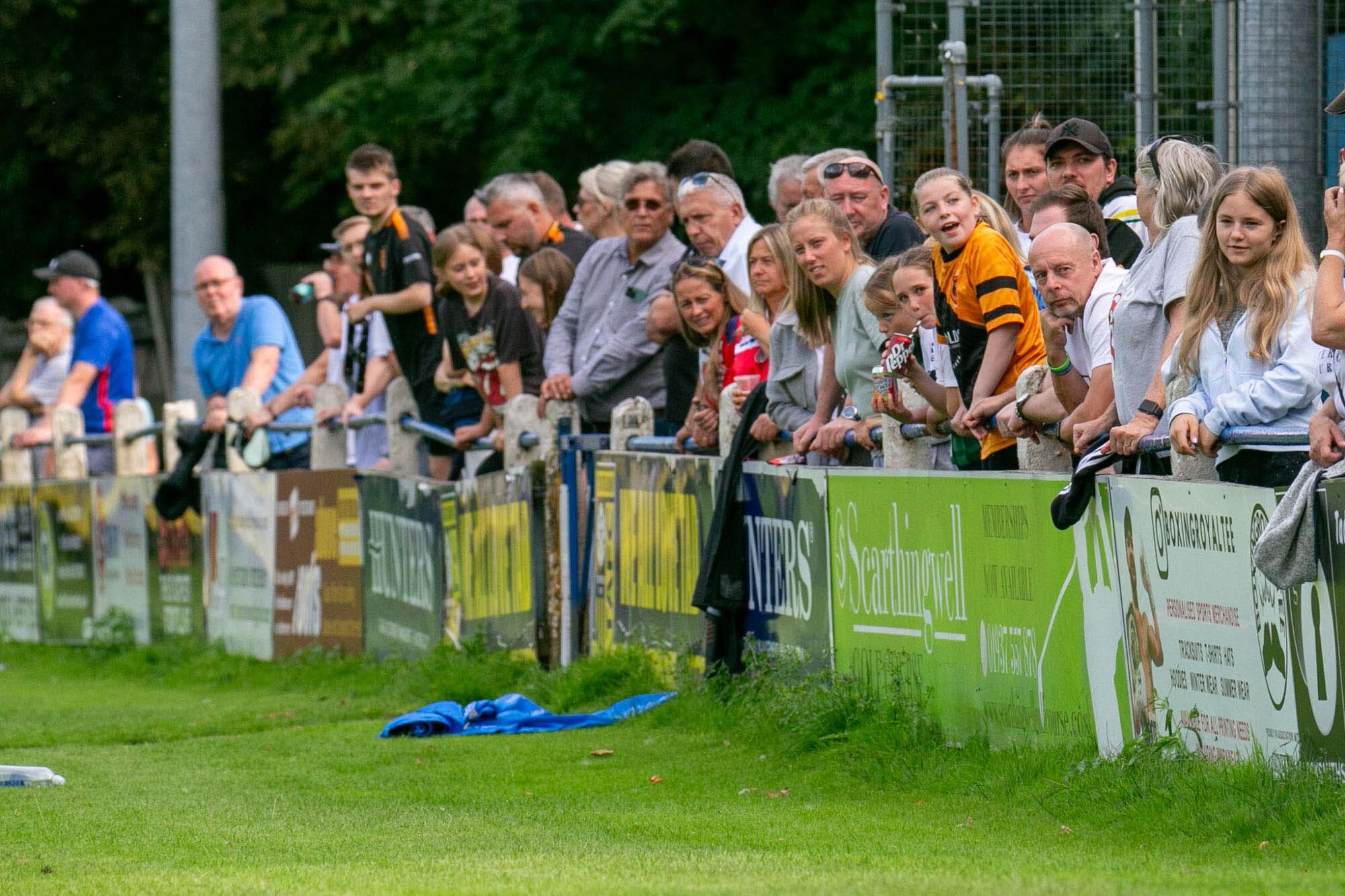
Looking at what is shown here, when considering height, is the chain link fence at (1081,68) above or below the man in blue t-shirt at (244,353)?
above

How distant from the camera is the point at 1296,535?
257 inches

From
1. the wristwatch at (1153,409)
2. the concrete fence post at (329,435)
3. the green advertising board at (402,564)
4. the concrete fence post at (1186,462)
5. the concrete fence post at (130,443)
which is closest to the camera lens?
the concrete fence post at (1186,462)

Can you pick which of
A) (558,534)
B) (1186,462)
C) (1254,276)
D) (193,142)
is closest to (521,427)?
(558,534)

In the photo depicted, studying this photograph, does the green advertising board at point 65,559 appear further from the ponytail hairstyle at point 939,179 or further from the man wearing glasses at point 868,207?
the ponytail hairstyle at point 939,179

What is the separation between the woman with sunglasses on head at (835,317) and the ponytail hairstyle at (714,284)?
97 centimetres

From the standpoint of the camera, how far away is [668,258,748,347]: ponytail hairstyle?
11.2 m

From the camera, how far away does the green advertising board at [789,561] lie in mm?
9938

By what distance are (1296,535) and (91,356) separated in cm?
1458

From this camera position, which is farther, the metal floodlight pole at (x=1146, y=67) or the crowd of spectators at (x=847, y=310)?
the metal floodlight pole at (x=1146, y=67)

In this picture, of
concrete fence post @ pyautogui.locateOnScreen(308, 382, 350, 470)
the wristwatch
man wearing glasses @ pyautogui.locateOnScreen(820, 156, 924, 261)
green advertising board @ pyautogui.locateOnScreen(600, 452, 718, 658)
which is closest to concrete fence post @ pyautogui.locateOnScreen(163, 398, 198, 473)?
concrete fence post @ pyautogui.locateOnScreen(308, 382, 350, 470)

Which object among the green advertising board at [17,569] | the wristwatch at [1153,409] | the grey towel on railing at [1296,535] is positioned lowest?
the green advertising board at [17,569]

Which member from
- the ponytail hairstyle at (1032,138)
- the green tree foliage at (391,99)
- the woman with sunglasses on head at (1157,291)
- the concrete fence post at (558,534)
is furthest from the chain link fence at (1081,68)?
the green tree foliage at (391,99)

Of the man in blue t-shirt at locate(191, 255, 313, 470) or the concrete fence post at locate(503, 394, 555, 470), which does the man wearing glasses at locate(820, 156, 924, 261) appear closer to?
the concrete fence post at locate(503, 394, 555, 470)

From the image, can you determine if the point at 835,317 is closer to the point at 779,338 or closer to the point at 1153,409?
the point at 779,338
